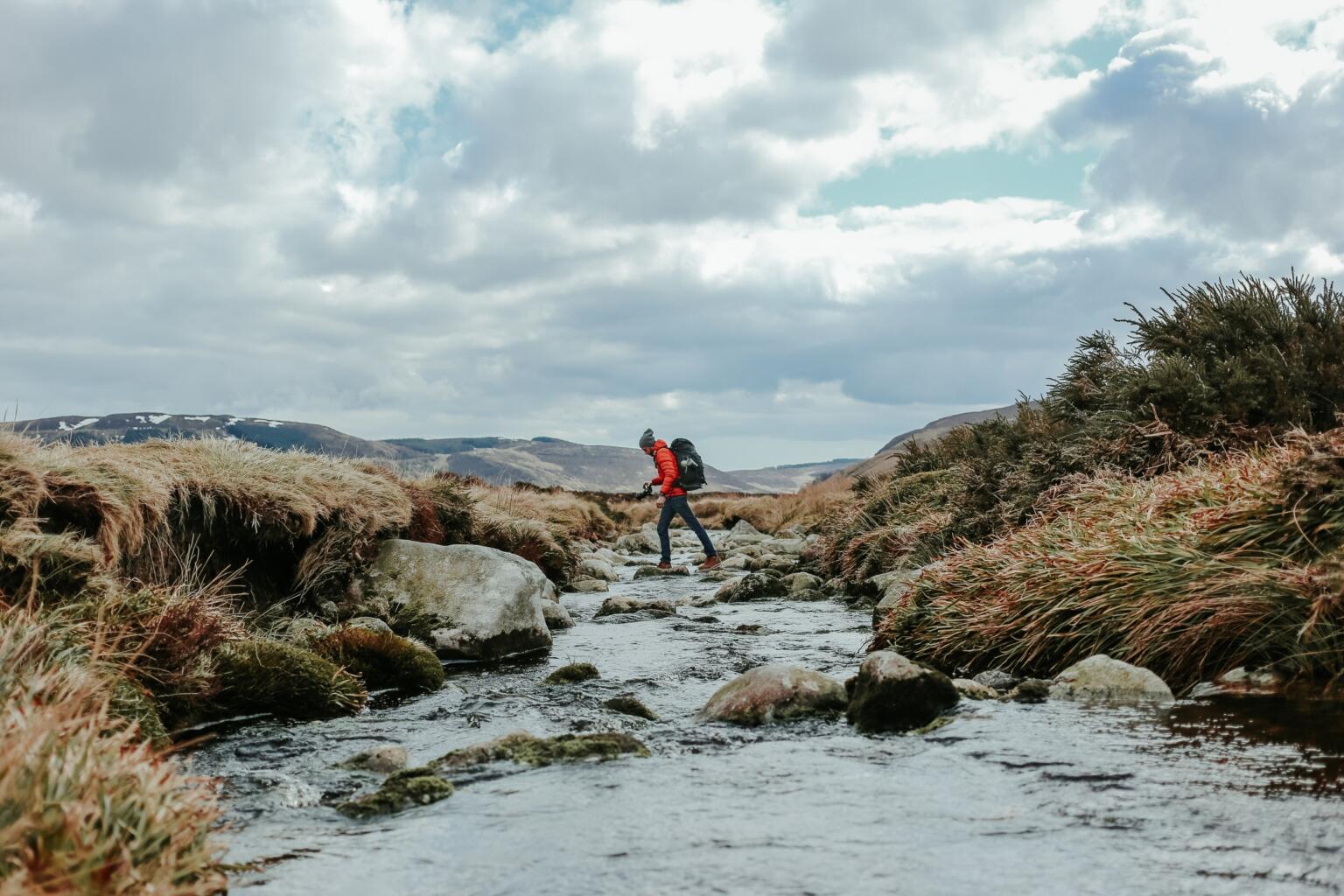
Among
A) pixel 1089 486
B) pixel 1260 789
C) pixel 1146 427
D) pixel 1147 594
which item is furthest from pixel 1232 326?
pixel 1260 789

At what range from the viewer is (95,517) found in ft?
22.3

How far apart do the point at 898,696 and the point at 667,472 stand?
13.6 meters

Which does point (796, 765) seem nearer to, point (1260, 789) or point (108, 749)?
point (1260, 789)

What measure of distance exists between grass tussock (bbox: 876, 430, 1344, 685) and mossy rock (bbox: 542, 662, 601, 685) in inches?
104

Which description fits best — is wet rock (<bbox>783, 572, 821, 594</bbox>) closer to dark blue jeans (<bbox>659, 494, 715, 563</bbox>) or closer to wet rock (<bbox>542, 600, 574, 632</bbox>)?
dark blue jeans (<bbox>659, 494, 715, 563</bbox>)

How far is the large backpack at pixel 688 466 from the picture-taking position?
1958 centimetres

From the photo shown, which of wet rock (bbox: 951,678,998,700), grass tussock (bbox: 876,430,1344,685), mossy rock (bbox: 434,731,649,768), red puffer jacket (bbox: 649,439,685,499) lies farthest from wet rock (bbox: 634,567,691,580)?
mossy rock (bbox: 434,731,649,768)

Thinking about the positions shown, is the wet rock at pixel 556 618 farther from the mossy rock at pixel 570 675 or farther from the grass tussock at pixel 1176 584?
the grass tussock at pixel 1176 584

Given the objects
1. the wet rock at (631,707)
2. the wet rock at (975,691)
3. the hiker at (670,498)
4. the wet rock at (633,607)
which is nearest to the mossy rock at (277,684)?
the wet rock at (631,707)

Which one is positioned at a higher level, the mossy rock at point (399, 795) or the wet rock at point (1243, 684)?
the wet rock at point (1243, 684)

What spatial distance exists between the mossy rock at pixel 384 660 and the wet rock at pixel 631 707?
1816mm

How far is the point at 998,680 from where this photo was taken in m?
6.73

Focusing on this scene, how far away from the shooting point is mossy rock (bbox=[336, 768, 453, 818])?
14.2ft

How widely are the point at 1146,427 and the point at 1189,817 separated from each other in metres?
7.26
